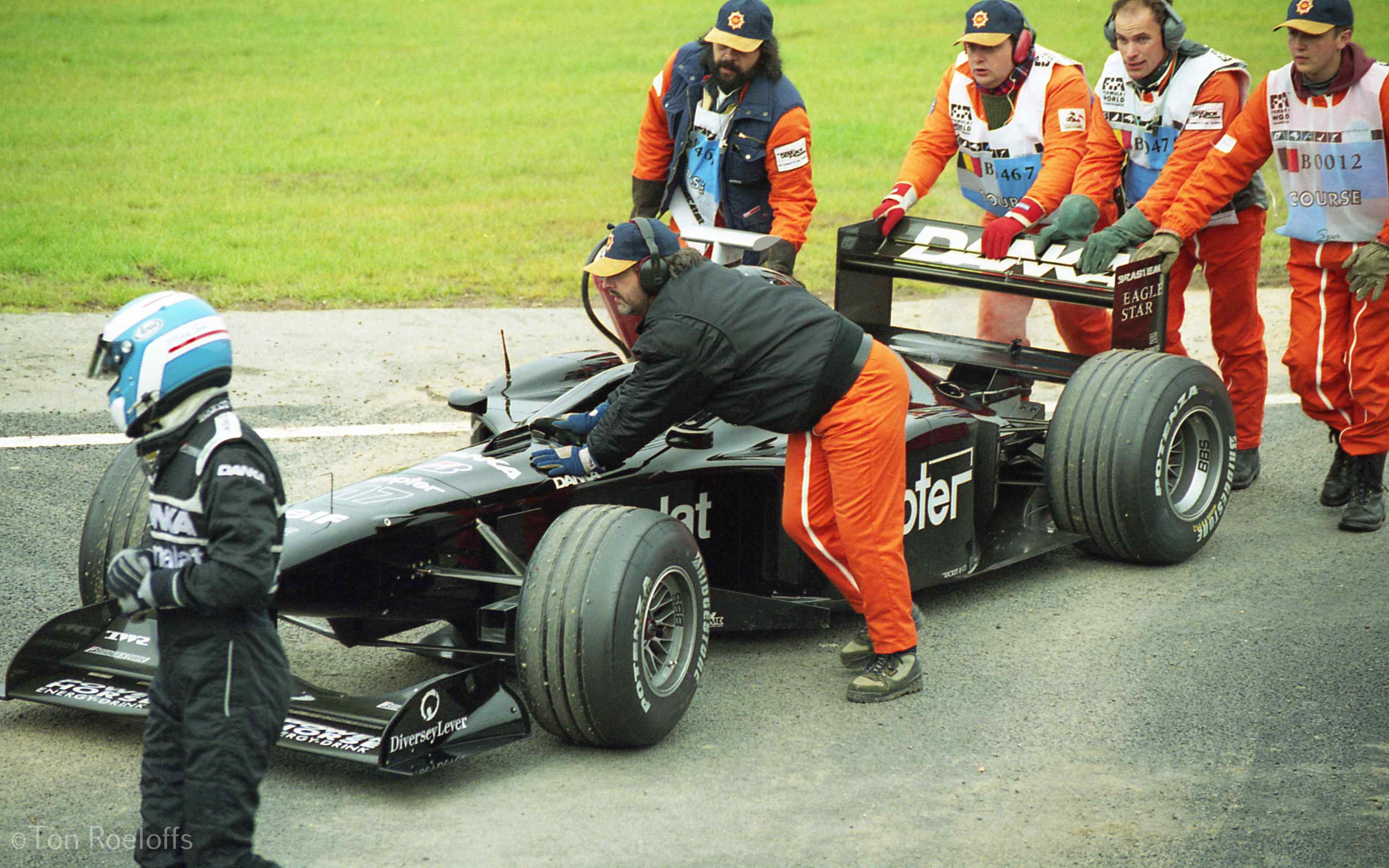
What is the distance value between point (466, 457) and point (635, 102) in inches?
571

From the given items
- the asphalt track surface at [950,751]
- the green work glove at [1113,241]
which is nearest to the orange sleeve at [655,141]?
the green work glove at [1113,241]

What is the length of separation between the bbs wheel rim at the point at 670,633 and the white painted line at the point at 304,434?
10.5ft

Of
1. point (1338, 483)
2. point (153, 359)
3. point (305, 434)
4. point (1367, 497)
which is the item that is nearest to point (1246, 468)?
point (1338, 483)

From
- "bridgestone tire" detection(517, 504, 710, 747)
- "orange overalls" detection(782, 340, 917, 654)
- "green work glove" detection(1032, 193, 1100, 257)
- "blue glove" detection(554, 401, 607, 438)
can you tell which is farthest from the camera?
"green work glove" detection(1032, 193, 1100, 257)

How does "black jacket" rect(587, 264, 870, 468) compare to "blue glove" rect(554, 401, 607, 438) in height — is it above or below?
above

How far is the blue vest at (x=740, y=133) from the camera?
700 centimetres

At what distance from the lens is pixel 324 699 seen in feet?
14.2

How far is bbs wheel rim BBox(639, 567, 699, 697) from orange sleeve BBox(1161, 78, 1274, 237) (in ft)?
9.82

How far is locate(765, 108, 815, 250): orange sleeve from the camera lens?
6992 mm

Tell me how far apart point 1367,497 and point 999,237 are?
193 centimetres

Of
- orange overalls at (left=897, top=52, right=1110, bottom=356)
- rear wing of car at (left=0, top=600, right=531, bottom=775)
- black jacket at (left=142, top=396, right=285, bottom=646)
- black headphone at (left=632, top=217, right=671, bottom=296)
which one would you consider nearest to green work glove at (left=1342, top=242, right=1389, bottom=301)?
orange overalls at (left=897, top=52, right=1110, bottom=356)

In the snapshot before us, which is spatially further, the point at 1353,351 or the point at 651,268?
the point at 1353,351

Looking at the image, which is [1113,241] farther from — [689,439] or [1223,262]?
[689,439]

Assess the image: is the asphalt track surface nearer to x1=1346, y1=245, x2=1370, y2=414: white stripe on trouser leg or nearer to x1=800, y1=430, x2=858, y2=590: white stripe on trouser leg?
x1=800, y1=430, x2=858, y2=590: white stripe on trouser leg
